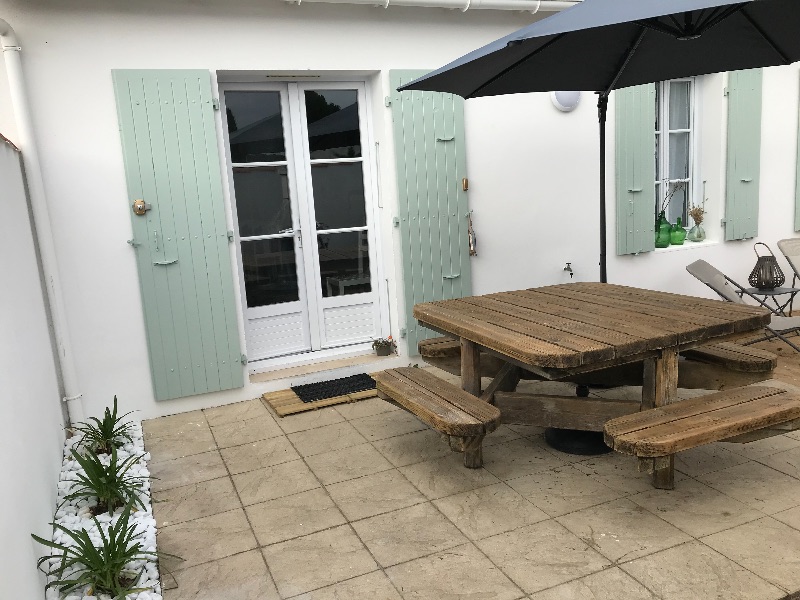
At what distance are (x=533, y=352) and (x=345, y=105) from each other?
2968 mm

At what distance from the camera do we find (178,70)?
13.4ft

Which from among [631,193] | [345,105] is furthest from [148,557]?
→ [631,193]

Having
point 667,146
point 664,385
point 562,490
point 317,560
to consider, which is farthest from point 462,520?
point 667,146

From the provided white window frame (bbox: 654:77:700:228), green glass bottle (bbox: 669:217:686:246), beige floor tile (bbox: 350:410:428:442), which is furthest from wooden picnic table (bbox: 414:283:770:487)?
white window frame (bbox: 654:77:700:228)

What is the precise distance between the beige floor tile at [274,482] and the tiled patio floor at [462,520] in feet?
0.04

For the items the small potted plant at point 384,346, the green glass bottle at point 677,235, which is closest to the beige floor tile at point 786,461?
the small potted plant at point 384,346

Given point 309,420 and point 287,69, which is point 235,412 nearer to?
point 309,420

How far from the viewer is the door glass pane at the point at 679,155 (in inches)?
239

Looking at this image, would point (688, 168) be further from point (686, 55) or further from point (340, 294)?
point (340, 294)

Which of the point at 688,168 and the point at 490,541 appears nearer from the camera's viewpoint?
the point at 490,541

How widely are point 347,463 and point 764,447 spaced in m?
2.22

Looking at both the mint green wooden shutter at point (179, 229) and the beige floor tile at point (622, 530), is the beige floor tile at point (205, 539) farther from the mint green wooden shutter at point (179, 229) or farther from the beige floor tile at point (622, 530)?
the mint green wooden shutter at point (179, 229)

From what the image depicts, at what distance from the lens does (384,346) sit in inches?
197

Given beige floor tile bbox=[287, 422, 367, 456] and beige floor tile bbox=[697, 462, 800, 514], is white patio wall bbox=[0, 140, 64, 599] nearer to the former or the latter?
beige floor tile bbox=[287, 422, 367, 456]
